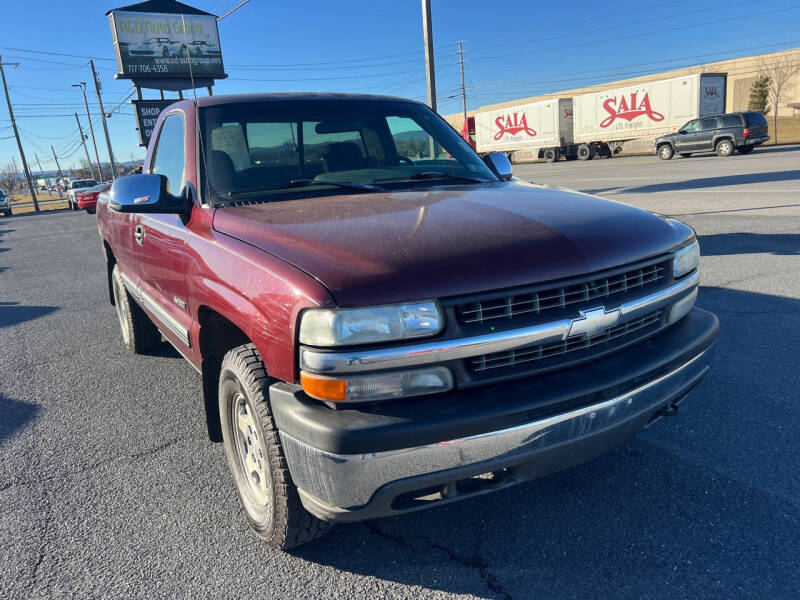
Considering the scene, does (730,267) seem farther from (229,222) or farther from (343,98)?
(229,222)

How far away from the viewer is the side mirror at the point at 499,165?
361 centimetres

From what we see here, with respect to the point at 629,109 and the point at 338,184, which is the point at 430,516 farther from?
the point at 629,109

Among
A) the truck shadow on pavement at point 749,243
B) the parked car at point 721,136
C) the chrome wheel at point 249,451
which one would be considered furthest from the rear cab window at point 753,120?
the chrome wheel at point 249,451

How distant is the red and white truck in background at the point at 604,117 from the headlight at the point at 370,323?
3009 cm

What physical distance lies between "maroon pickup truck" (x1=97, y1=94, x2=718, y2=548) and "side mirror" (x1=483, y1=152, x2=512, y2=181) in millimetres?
691

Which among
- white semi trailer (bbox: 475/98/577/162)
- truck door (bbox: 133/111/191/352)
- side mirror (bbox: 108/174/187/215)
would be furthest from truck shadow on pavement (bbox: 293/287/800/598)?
white semi trailer (bbox: 475/98/577/162)

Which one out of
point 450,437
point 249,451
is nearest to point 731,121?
point 249,451

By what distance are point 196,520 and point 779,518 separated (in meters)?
2.48

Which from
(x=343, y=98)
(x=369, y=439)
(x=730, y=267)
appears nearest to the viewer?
(x=369, y=439)

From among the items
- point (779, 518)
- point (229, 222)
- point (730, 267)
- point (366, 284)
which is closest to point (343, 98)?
point (229, 222)

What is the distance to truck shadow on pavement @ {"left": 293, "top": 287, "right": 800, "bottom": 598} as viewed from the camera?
2123 mm

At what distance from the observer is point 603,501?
2576 millimetres

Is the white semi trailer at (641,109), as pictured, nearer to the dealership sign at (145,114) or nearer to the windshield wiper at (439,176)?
the dealership sign at (145,114)

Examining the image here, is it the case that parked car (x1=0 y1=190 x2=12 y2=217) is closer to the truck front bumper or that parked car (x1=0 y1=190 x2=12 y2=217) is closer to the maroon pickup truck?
the maroon pickup truck
